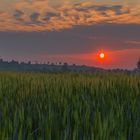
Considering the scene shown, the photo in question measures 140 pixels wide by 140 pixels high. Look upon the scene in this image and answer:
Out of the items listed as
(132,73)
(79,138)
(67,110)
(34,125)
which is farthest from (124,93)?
(132,73)

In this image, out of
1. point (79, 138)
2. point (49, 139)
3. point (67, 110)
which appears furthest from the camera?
point (67, 110)

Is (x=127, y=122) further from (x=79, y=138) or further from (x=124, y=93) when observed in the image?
(x=124, y=93)

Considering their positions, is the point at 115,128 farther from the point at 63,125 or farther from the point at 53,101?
the point at 53,101

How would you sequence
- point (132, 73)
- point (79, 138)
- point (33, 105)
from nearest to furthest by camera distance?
point (79, 138), point (33, 105), point (132, 73)

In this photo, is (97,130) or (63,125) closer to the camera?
(97,130)

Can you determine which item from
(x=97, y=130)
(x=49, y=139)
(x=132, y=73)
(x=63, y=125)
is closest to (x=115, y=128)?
(x=97, y=130)

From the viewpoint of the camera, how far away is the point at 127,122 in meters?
3.81

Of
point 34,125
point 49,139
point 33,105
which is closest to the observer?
point 49,139

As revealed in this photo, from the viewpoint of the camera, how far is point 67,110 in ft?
13.1

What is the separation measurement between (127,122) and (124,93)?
2.68m

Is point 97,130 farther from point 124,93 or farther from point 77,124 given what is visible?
point 124,93

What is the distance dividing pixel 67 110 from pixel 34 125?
1.60 ft

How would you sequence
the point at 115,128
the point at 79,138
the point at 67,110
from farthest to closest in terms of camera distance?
the point at 67,110, the point at 115,128, the point at 79,138

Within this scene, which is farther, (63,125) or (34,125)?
(34,125)
